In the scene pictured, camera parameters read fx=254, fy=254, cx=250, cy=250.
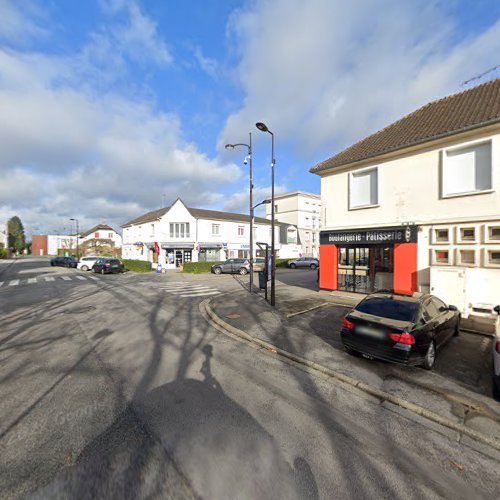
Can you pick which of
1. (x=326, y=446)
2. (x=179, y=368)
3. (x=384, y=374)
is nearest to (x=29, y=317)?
(x=179, y=368)

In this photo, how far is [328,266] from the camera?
12.3 meters

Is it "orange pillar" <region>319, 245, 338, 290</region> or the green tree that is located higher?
the green tree

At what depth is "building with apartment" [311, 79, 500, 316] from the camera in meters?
8.03

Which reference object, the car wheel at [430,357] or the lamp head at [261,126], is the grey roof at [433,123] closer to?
the lamp head at [261,126]

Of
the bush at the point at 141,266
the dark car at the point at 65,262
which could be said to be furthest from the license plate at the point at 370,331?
the dark car at the point at 65,262

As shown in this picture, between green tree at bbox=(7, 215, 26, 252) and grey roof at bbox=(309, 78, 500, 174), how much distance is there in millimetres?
97175

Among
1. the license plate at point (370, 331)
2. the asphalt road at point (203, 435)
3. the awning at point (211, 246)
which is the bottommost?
the asphalt road at point (203, 435)

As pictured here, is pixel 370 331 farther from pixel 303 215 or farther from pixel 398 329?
pixel 303 215

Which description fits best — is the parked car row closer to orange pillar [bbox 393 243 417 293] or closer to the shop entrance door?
the shop entrance door

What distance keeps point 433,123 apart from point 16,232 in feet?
355

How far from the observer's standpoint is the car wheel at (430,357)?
4.86 meters

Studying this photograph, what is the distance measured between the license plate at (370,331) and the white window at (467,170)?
6.81m

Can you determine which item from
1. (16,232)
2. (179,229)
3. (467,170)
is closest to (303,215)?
(179,229)

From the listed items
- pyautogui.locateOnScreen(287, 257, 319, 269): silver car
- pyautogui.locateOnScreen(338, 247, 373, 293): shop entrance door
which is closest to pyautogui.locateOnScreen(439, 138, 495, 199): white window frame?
pyautogui.locateOnScreen(338, 247, 373, 293): shop entrance door
